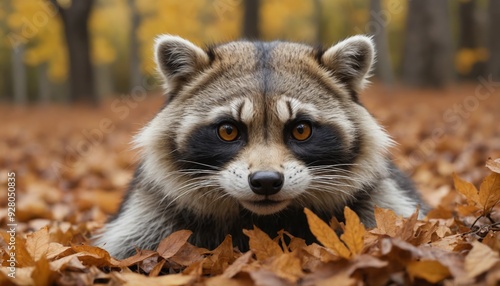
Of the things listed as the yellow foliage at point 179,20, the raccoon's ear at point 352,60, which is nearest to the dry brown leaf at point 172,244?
the raccoon's ear at point 352,60

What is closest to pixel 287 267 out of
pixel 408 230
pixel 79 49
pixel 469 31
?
pixel 408 230

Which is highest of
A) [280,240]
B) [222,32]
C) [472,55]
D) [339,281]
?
[222,32]

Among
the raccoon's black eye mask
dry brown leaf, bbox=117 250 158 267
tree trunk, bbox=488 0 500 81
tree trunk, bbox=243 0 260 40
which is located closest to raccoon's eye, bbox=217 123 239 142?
the raccoon's black eye mask

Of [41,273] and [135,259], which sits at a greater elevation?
[41,273]

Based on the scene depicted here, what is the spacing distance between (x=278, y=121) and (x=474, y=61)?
24.7m

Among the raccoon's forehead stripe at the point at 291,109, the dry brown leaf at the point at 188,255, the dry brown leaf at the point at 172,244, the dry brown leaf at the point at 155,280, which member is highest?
the raccoon's forehead stripe at the point at 291,109

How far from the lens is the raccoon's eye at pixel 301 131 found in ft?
11.4

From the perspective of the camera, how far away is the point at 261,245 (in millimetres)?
3068

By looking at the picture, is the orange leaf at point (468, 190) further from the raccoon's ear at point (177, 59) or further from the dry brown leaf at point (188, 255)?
the raccoon's ear at point (177, 59)

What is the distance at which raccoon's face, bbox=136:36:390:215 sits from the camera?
3279 mm

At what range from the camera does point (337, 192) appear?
359 cm

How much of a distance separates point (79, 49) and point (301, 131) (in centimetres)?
1577

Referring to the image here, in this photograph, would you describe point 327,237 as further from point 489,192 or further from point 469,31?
point 469,31

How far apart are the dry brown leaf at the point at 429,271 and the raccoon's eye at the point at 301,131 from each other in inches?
47.2
